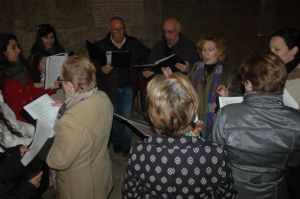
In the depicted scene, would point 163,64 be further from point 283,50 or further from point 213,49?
point 283,50

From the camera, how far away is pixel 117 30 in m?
4.02

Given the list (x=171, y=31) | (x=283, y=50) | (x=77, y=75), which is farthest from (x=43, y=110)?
(x=283, y=50)

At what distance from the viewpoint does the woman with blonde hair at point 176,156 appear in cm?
154

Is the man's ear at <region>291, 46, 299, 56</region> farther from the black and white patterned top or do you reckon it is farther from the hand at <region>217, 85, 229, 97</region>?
the black and white patterned top

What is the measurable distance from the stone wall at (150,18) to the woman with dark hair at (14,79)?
1.44m

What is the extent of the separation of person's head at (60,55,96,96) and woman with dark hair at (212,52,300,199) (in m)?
1.06

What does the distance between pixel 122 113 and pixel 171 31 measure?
1427 mm

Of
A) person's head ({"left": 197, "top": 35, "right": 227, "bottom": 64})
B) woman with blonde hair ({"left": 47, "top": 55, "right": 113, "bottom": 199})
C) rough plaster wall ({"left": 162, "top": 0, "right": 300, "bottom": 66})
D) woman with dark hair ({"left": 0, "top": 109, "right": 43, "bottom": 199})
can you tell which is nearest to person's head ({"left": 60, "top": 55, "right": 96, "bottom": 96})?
woman with blonde hair ({"left": 47, "top": 55, "right": 113, "bottom": 199})

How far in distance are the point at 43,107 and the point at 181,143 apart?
1.55 meters

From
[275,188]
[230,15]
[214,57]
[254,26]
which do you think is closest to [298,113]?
[275,188]

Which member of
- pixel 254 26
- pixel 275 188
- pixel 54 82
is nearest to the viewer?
pixel 275 188

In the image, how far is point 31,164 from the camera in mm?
2096

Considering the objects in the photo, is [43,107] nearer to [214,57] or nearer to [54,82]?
[54,82]

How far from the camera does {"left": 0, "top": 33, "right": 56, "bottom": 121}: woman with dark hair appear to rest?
3.09m
